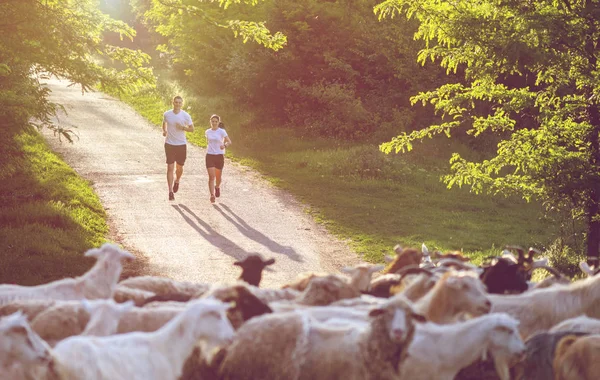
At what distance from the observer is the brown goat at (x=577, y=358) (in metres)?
6.41

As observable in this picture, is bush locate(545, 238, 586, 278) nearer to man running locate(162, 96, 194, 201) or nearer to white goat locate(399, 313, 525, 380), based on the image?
white goat locate(399, 313, 525, 380)

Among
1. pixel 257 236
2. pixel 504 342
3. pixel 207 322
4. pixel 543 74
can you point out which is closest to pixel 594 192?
pixel 543 74

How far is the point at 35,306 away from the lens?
7020 mm

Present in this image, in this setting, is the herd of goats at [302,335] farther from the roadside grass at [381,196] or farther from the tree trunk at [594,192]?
the roadside grass at [381,196]

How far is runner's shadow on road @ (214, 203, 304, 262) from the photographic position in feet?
50.4

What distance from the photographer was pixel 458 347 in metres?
6.49

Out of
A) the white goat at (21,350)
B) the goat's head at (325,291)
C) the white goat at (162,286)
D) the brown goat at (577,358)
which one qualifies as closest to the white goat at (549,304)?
the brown goat at (577,358)

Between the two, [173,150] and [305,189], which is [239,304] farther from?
[305,189]

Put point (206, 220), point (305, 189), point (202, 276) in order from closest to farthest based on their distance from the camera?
1. point (202, 276)
2. point (206, 220)
3. point (305, 189)

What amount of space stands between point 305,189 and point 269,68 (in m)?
9.37

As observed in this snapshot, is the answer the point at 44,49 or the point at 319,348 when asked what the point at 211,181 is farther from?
the point at 319,348

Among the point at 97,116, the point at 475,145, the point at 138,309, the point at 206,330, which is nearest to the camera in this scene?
the point at 206,330

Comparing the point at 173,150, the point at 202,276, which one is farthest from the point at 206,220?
the point at 202,276

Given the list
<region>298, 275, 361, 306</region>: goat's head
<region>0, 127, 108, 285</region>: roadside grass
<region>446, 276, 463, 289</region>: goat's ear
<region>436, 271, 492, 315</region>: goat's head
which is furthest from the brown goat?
<region>0, 127, 108, 285</region>: roadside grass
